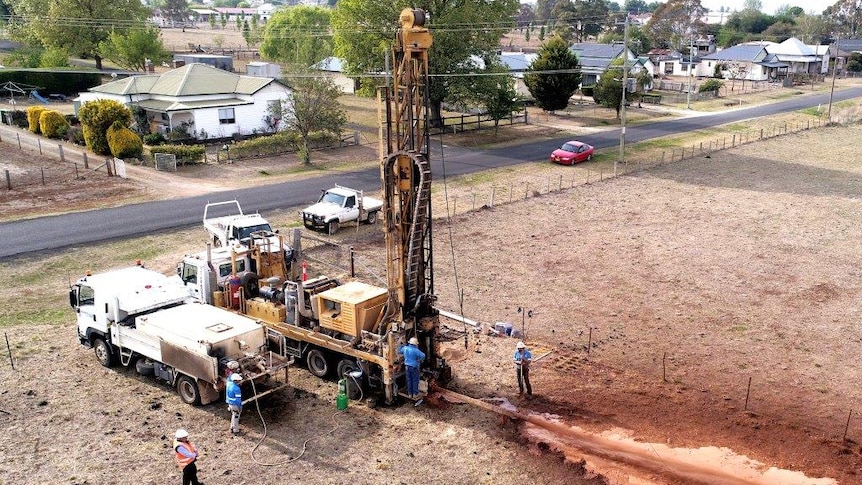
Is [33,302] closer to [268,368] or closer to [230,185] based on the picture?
[268,368]

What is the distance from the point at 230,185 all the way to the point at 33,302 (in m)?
18.0

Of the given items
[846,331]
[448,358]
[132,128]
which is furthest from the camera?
[132,128]

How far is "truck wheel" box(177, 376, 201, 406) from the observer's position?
56.9ft

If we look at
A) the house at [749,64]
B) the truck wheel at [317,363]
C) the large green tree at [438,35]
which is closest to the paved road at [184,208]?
the large green tree at [438,35]

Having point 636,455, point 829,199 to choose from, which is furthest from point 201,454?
point 829,199

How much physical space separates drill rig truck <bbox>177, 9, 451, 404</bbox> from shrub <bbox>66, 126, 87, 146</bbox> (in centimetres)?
3653

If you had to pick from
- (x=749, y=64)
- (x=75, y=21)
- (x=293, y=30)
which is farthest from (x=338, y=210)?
(x=749, y=64)

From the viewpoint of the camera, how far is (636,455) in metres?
15.2

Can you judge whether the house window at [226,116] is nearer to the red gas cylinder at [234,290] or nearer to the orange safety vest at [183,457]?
the red gas cylinder at [234,290]

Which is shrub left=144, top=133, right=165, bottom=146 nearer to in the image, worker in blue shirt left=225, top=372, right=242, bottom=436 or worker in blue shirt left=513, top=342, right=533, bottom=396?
worker in blue shirt left=225, top=372, right=242, bottom=436

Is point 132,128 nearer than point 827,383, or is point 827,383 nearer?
point 827,383

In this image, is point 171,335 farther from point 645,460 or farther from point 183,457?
point 645,460

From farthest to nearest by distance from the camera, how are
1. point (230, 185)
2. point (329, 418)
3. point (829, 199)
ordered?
point (230, 185)
point (829, 199)
point (329, 418)

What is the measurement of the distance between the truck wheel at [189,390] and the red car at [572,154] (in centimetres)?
3434
